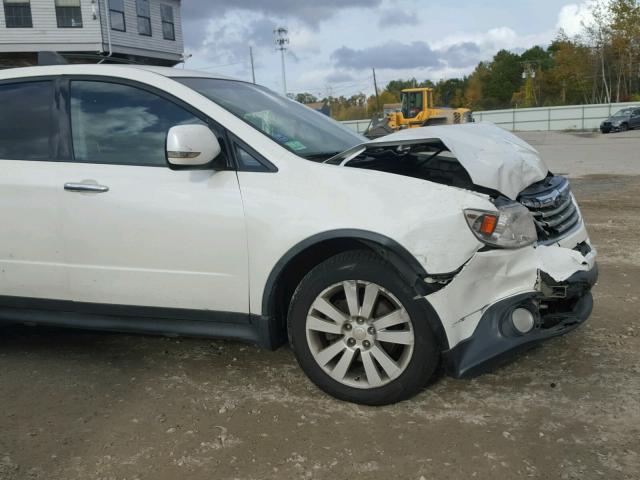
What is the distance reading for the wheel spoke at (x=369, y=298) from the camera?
3057 millimetres

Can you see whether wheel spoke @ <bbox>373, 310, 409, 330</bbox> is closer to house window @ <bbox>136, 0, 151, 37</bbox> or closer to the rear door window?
the rear door window

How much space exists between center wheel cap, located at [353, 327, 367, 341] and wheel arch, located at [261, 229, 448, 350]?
35 centimetres

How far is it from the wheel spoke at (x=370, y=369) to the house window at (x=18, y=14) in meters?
27.3

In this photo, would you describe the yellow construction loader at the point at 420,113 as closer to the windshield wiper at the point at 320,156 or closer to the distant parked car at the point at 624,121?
the distant parked car at the point at 624,121

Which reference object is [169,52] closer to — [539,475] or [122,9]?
[122,9]

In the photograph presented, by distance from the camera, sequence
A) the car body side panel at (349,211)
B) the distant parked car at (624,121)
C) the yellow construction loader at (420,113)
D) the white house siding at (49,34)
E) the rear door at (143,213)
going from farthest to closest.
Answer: the distant parked car at (624,121) → the yellow construction loader at (420,113) → the white house siding at (49,34) → the rear door at (143,213) → the car body side panel at (349,211)

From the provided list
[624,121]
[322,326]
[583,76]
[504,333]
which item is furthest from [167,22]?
[583,76]

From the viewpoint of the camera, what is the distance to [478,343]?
2969mm

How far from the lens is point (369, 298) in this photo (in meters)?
3.07

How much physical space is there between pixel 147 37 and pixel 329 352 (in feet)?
95.4

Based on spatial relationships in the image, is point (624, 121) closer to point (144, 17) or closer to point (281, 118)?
point (144, 17)

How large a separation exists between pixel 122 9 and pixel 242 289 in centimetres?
2785

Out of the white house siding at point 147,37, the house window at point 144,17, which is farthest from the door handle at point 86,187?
the house window at point 144,17

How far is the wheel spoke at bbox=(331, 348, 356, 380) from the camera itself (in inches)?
124
